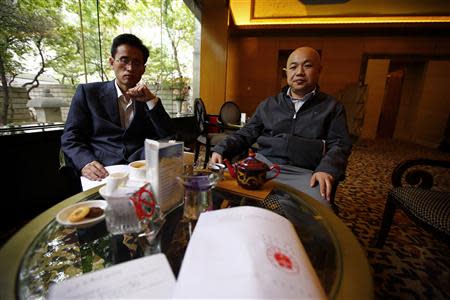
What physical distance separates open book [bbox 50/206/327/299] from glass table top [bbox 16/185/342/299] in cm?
10

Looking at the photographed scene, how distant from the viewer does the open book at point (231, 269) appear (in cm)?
31

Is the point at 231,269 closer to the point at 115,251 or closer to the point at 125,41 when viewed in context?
the point at 115,251

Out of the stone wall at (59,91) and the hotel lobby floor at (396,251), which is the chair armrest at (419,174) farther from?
the stone wall at (59,91)

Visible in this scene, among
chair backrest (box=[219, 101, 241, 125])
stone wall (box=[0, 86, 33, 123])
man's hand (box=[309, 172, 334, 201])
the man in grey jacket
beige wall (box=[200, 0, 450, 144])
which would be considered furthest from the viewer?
beige wall (box=[200, 0, 450, 144])

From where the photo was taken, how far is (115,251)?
1.98 ft

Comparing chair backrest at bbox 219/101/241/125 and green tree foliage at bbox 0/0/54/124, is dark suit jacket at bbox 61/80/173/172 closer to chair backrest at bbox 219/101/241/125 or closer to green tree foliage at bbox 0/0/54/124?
green tree foliage at bbox 0/0/54/124

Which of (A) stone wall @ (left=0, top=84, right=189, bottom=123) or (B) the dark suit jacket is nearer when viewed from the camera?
(B) the dark suit jacket

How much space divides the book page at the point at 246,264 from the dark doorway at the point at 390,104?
9.11 metres

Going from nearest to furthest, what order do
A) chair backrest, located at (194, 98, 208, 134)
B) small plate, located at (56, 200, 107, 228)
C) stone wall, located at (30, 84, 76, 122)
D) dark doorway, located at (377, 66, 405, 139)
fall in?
small plate, located at (56, 200, 107, 228) → stone wall, located at (30, 84, 76, 122) → chair backrest, located at (194, 98, 208, 134) → dark doorway, located at (377, 66, 405, 139)

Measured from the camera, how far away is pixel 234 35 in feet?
19.3

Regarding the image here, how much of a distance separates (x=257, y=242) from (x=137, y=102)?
133 centimetres

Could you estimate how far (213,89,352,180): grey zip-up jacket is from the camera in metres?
1.29

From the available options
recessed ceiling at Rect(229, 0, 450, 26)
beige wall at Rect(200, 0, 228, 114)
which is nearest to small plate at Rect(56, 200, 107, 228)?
beige wall at Rect(200, 0, 228, 114)

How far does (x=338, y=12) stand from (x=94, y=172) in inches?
249
